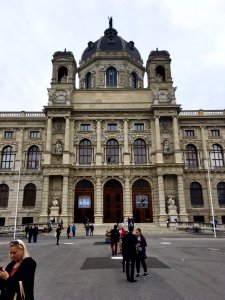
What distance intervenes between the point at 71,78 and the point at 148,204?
25.2 meters

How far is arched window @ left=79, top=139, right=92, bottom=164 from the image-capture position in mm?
45250

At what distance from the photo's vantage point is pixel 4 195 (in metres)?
45.1

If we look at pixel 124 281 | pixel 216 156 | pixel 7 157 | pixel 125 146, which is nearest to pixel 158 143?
pixel 125 146

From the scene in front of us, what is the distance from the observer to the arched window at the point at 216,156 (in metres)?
47.3

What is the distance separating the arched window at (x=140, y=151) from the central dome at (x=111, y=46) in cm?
2117

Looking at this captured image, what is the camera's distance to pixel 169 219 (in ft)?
130

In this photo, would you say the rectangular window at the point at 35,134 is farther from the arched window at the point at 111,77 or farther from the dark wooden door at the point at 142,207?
the dark wooden door at the point at 142,207

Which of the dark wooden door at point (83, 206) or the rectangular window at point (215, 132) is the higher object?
the rectangular window at point (215, 132)

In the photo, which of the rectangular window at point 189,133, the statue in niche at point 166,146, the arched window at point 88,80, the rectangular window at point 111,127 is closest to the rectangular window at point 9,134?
the rectangular window at point 111,127

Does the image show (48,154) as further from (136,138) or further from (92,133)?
(136,138)

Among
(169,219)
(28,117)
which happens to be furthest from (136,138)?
(28,117)

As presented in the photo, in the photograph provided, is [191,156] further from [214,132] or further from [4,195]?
[4,195]

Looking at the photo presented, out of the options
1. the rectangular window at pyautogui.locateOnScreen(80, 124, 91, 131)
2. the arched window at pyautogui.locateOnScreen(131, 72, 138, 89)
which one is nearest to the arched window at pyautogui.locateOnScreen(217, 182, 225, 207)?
the rectangular window at pyautogui.locateOnScreen(80, 124, 91, 131)

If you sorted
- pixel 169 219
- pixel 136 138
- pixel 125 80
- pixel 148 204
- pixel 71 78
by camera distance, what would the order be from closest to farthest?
pixel 169 219, pixel 148 204, pixel 136 138, pixel 71 78, pixel 125 80
